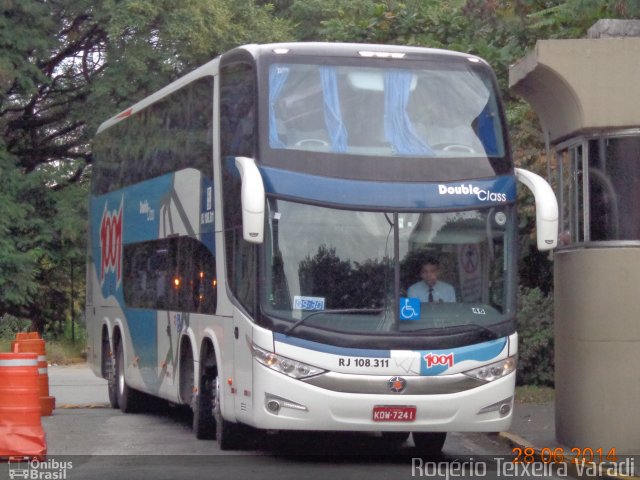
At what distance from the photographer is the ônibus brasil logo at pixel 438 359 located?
39.1 feet

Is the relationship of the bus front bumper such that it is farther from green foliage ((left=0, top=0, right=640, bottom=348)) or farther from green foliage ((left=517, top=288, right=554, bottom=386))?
green foliage ((left=0, top=0, right=640, bottom=348))

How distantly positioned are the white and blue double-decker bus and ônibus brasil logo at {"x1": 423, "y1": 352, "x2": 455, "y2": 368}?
1cm

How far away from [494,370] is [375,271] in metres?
1.52

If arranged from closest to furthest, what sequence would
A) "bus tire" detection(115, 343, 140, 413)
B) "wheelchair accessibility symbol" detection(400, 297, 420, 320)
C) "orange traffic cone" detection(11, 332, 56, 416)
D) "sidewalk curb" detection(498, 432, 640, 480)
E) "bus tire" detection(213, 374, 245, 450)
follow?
"sidewalk curb" detection(498, 432, 640, 480) < "wheelchair accessibility symbol" detection(400, 297, 420, 320) < "bus tire" detection(213, 374, 245, 450) < "orange traffic cone" detection(11, 332, 56, 416) < "bus tire" detection(115, 343, 140, 413)

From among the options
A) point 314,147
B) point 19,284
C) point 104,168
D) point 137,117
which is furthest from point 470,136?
point 19,284

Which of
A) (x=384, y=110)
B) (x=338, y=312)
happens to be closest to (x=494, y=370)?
(x=338, y=312)

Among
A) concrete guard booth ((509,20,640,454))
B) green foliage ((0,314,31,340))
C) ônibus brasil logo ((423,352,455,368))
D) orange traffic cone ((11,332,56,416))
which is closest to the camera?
ônibus brasil logo ((423,352,455,368))

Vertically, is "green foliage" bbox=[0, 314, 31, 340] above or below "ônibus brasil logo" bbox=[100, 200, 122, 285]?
below

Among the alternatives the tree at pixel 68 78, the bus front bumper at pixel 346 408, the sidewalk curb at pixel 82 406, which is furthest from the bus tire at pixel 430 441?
the tree at pixel 68 78

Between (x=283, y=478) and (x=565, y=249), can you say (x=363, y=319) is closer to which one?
(x=283, y=478)

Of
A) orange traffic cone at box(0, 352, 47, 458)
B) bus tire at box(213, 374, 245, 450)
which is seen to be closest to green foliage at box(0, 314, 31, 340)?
bus tire at box(213, 374, 245, 450)

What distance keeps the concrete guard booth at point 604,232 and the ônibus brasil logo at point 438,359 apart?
5.46 ft

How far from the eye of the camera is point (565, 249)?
13414mm

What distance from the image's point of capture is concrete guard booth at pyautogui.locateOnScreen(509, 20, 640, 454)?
12523mm
